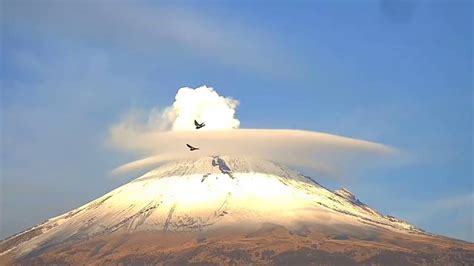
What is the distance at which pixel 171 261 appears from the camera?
19762 centimetres

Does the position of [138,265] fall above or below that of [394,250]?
below

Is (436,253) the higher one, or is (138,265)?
(436,253)

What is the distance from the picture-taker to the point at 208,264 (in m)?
193

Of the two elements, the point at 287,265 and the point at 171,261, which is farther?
the point at 171,261

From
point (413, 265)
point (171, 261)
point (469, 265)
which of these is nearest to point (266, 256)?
point (171, 261)

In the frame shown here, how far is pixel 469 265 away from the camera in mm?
184375

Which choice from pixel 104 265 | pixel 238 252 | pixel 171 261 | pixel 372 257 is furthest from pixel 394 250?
pixel 104 265

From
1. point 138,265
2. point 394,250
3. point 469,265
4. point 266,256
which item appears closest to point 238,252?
point 266,256

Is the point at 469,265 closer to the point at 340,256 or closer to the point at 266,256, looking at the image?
the point at 340,256

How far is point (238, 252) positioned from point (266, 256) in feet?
30.8

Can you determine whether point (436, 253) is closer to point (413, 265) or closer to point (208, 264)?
point (413, 265)

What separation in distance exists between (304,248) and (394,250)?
24675 mm

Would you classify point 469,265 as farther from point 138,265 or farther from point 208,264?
point 138,265

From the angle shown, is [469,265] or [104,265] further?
[104,265]
